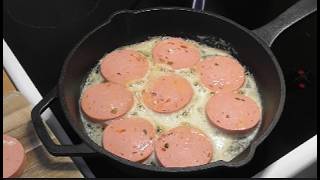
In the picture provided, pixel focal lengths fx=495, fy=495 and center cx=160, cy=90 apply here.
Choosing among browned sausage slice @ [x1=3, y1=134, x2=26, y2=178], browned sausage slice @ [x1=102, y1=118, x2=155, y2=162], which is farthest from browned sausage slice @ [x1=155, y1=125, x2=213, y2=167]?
browned sausage slice @ [x1=3, y1=134, x2=26, y2=178]

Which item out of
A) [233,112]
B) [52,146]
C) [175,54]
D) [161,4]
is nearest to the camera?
[52,146]

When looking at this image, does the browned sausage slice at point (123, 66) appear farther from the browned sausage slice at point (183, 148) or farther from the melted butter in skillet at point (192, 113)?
the browned sausage slice at point (183, 148)

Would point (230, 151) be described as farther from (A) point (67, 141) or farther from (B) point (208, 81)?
(A) point (67, 141)

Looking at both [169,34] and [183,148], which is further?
[169,34]

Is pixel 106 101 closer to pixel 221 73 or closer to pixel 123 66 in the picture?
pixel 123 66

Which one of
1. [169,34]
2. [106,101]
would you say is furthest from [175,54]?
[106,101]

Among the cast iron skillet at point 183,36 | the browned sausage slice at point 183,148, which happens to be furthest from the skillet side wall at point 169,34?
the browned sausage slice at point 183,148
